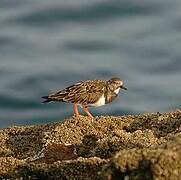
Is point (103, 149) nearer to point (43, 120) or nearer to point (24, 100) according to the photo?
point (43, 120)

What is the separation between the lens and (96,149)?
1188 centimetres

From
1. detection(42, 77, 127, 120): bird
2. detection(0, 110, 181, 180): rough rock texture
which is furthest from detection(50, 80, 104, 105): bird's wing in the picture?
detection(0, 110, 181, 180): rough rock texture

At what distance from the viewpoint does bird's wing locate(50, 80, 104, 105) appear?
1642cm

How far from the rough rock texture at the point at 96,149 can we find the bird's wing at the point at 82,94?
40.5 inches

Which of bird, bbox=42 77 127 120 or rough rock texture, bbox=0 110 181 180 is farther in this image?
bird, bbox=42 77 127 120

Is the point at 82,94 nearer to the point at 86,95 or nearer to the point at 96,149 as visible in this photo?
the point at 86,95

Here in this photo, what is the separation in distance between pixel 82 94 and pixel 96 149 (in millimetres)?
4615

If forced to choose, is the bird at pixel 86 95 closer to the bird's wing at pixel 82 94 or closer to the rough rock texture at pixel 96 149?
the bird's wing at pixel 82 94

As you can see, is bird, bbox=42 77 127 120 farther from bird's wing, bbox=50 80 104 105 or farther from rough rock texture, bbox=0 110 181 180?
rough rock texture, bbox=0 110 181 180

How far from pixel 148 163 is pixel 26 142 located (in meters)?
7.03

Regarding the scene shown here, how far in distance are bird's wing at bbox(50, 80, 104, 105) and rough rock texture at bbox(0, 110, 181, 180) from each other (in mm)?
1029

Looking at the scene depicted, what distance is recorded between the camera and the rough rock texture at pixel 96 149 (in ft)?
26.2

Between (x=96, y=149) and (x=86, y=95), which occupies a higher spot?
(x=86, y=95)

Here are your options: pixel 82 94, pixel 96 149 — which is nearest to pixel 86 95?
pixel 82 94
